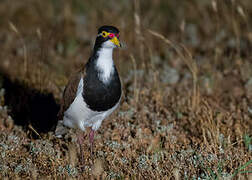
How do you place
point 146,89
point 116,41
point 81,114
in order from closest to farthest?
point 116,41, point 81,114, point 146,89

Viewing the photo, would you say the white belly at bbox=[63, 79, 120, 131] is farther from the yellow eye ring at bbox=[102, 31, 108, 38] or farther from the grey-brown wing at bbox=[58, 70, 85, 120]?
the yellow eye ring at bbox=[102, 31, 108, 38]

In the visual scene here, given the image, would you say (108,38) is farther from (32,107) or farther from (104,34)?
(32,107)

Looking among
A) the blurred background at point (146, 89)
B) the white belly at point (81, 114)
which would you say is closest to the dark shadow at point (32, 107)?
the blurred background at point (146, 89)

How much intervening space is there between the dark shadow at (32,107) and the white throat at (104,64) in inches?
51.3

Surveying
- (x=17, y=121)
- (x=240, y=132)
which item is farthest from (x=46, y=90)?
(x=240, y=132)

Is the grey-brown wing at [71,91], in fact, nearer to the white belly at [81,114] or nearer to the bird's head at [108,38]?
the white belly at [81,114]

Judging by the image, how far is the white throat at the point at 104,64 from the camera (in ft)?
13.6

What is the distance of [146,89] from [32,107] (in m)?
1.77

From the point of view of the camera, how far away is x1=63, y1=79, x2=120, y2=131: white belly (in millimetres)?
4223

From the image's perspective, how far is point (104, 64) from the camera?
13.6ft

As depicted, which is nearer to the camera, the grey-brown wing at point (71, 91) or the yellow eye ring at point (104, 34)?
→ the yellow eye ring at point (104, 34)

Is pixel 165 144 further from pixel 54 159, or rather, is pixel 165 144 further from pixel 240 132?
pixel 54 159

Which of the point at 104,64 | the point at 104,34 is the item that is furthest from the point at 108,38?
the point at 104,64

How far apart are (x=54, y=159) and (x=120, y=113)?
1433 millimetres
